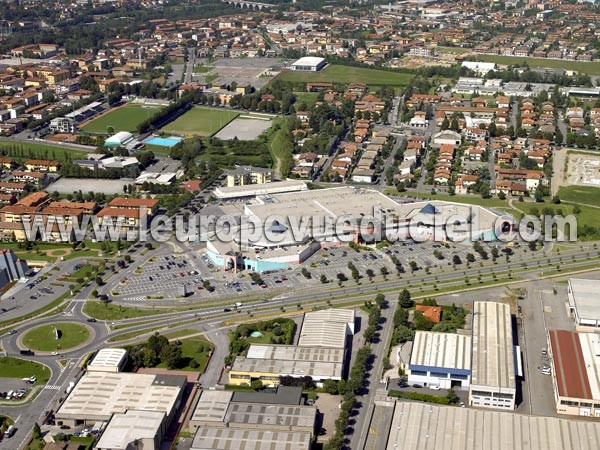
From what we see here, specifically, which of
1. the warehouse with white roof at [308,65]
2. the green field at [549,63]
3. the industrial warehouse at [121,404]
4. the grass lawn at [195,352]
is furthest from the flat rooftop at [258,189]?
the green field at [549,63]

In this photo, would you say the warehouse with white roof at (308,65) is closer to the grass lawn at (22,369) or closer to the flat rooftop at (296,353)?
the flat rooftop at (296,353)

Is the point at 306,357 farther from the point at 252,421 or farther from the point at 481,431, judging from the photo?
the point at 481,431

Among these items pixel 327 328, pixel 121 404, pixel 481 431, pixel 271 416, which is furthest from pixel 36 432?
pixel 481 431

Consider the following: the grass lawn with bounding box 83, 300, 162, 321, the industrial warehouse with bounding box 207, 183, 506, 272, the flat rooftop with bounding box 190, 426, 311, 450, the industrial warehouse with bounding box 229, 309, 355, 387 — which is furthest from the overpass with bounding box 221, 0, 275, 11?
the flat rooftop with bounding box 190, 426, 311, 450

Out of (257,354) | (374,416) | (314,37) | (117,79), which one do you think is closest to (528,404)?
(374,416)

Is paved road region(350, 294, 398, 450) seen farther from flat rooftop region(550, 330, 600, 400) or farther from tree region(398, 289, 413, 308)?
flat rooftop region(550, 330, 600, 400)

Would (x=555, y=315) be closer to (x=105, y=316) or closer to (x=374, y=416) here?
(x=374, y=416)
